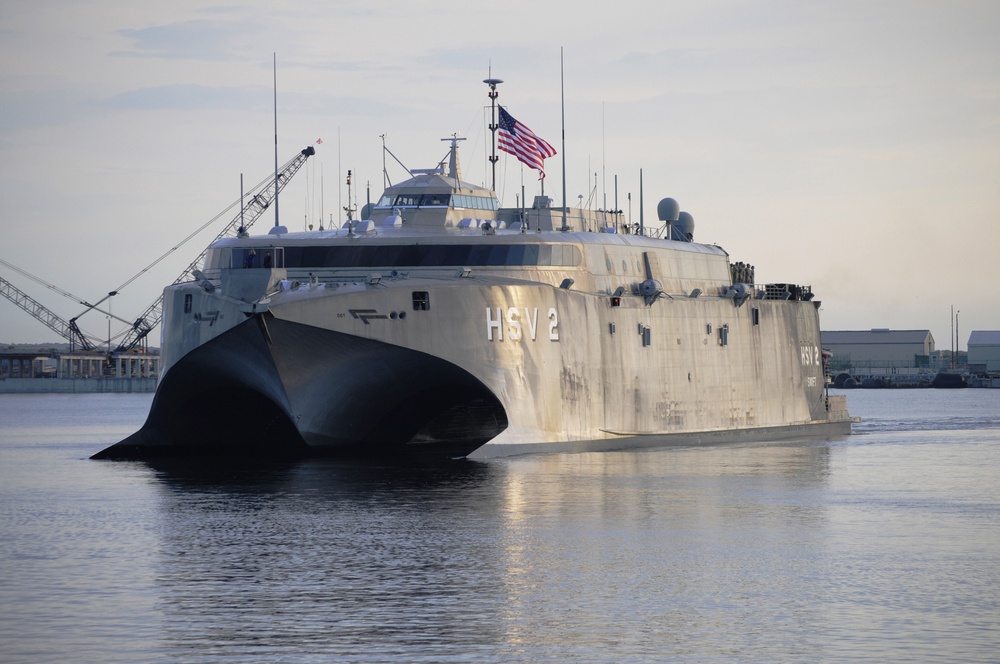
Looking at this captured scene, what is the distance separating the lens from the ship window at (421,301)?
35500 mm

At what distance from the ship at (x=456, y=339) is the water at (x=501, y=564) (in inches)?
90.5

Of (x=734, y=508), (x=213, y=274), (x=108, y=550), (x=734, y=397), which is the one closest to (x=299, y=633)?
(x=108, y=550)

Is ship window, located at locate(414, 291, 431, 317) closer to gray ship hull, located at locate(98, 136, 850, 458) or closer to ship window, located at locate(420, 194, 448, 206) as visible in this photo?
gray ship hull, located at locate(98, 136, 850, 458)

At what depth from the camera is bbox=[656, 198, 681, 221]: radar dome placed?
53.7 m

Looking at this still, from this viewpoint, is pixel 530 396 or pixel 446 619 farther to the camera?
pixel 530 396

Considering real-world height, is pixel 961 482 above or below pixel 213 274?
below

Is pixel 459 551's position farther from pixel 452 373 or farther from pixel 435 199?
pixel 435 199

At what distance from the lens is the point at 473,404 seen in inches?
1892

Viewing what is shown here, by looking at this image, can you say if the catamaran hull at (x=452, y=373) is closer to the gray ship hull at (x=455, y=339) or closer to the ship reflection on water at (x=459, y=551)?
the gray ship hull at (x=455, y=339)

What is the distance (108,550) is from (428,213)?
20358 millimetres

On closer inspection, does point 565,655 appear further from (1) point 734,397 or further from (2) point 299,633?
(1) point 734,397

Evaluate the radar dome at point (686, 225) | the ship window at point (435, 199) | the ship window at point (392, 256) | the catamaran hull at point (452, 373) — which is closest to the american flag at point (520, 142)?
the ship window at point (435, 199)

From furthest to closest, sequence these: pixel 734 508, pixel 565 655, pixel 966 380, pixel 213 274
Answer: pixel 966 380 < pixel 213 274 < pixel 734 508 < pixel 565 655

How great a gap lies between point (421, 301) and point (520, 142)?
1215 cm
